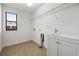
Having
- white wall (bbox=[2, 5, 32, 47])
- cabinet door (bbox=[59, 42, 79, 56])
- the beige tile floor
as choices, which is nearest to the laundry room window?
white wall (bbox=[2, 5, 32, 47])

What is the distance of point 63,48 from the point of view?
1548 mm

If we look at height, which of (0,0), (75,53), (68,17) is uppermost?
(68,17)

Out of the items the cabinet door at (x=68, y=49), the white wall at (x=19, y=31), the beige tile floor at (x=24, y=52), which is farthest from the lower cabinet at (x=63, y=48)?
the white wall at (x=19, y=31)

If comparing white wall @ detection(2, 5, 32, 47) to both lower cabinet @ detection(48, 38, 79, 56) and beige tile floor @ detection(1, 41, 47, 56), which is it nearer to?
beige tile floor @ detection(1, 41, 47, 56)

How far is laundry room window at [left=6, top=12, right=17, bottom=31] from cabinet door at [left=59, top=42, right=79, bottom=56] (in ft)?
13.2

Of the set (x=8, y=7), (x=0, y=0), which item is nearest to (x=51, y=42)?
(x=0, y=0)

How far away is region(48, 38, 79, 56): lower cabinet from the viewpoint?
1317mm

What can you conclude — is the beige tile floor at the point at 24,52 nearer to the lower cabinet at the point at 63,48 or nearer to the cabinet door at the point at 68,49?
the lower cabinet at the point at 63,48

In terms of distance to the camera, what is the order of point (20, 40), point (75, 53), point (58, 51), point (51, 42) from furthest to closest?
point (20, 40) → point (51, 42) → point (58, 51) → point (75, 53)

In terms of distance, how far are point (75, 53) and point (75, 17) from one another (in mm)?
1212

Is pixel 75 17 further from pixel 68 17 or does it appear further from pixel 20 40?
pixel 20 40

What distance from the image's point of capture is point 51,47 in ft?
6.53

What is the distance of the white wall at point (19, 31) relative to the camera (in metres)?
4.67

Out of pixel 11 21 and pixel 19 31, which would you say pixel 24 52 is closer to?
pixel 19 31
